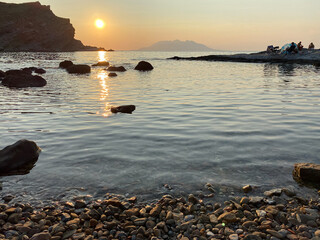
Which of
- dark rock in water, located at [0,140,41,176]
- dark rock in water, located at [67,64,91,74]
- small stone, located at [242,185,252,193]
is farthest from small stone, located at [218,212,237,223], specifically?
dark rock in water, located at [67,64,91,74]

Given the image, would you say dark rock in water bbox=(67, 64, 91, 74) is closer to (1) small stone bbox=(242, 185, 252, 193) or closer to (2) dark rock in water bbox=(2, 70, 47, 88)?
(2) dark rock in water bbox=(2, 70, 47, 88)

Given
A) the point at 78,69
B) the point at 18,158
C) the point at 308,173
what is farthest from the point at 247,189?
the point at 78,69

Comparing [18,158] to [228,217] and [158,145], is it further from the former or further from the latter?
[228,217]

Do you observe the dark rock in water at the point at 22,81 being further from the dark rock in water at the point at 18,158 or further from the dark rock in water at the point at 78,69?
the dark rock in water at the point at 18,158

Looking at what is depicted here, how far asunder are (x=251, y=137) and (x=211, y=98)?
940 cm

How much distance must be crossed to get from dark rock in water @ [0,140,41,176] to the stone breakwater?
1.67m

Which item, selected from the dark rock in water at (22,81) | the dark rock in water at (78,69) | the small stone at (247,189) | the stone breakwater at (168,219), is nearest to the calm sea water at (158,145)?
the small stone at (247,189)

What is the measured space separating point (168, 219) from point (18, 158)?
475 centimetres

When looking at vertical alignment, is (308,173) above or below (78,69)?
below

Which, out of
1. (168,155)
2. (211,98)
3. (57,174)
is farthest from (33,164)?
(211,98)

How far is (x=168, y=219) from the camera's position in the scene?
477 cm

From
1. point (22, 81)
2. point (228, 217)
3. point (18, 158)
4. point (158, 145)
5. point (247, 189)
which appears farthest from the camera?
point (22, 81)

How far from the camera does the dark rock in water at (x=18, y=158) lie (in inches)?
273

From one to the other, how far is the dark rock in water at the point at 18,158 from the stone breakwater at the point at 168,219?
167 cm
